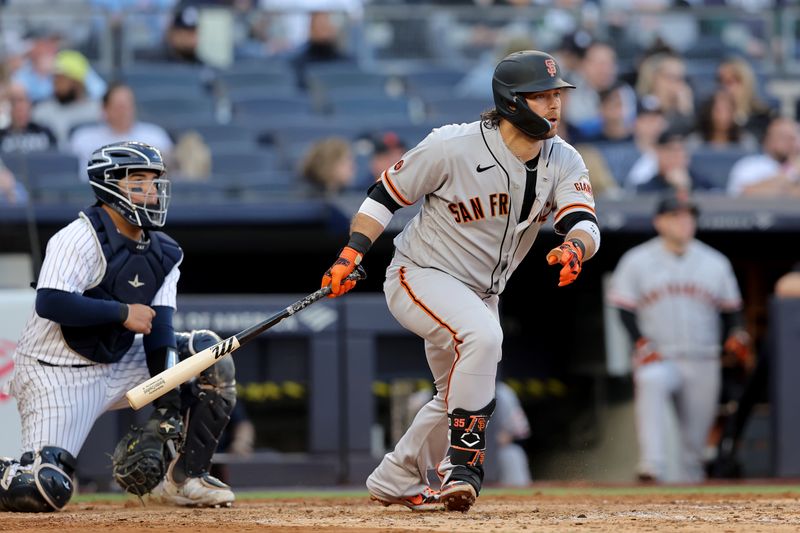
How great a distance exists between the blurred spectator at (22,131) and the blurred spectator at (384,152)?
88.7 inches

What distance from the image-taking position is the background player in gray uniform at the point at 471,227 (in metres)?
5.00

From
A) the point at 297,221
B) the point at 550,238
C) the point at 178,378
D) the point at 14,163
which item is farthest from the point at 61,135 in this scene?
the point at 178,378

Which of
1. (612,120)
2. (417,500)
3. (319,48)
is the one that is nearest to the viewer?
(417,500)

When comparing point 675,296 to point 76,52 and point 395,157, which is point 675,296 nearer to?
point 395,157

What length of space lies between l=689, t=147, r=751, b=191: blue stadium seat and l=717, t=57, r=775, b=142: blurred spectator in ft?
2.40

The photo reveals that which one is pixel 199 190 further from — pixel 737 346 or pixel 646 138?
pixel 737 346

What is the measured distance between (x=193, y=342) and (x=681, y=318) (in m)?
3.90

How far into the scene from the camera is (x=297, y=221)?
880 centimetres

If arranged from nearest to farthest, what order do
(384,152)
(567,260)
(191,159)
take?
1. (567,260)
2. (384,152)
3. (191,159)

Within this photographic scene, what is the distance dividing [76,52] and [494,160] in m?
6.46

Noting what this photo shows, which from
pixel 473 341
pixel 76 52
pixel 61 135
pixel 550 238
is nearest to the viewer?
pixel 473 341

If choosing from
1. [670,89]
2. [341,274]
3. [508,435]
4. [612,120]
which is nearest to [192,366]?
[341,274]

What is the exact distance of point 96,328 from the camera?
5367 millimetres

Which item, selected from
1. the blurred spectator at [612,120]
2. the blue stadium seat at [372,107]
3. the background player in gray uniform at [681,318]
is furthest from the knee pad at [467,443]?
the blue stadium seat at [372,107]
